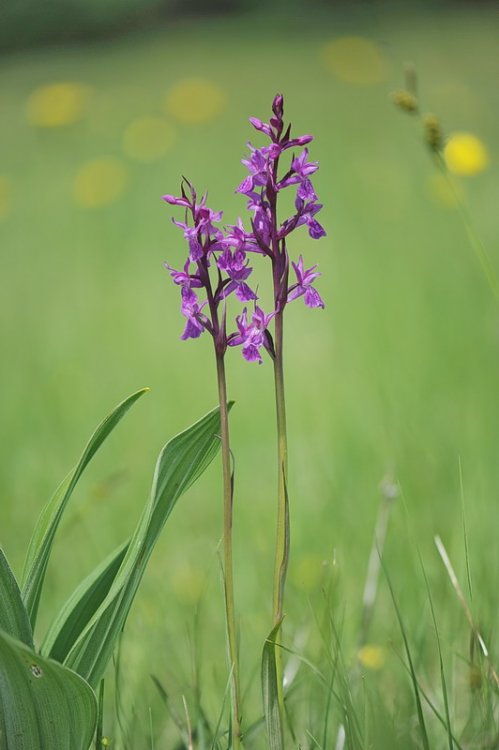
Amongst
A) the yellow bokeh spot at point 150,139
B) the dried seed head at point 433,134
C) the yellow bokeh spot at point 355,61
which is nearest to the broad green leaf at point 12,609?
the dried seed head at point 433,134

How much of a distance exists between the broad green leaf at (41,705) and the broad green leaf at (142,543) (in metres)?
0.04

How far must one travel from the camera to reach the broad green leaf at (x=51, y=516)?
74 cm

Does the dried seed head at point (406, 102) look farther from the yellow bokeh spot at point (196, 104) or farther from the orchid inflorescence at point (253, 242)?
the yellow bokeh spot at point (196, 104)

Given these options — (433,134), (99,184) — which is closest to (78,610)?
(433,134)

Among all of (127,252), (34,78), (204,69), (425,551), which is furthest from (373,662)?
(34,78)

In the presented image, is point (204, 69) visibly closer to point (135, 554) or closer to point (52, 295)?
point (52, 295)

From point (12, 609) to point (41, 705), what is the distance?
0.08 m

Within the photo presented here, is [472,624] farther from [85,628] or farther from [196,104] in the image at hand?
[196,104]

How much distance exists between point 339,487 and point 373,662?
64cm

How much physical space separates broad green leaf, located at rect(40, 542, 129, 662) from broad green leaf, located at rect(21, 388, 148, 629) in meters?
0.03

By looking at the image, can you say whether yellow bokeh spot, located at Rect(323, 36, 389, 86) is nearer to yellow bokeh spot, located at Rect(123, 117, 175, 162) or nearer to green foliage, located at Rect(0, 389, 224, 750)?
yellow bokeh spot, located at Rect(123, 117, 175, 162)

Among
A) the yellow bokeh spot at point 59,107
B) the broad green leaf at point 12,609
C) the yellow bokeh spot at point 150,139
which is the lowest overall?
the broad green leaf at point 12,609

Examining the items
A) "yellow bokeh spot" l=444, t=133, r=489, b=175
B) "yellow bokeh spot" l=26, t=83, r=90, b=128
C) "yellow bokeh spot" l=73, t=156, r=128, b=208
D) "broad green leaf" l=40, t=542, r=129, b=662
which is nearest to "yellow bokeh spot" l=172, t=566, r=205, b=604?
"broad green leaf" l=40, t=542, r=129, b=662

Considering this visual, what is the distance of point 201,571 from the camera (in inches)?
66.2
